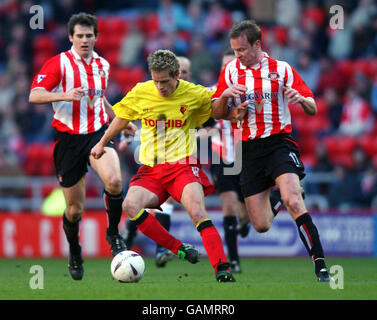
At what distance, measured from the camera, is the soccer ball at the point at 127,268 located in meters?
7.20

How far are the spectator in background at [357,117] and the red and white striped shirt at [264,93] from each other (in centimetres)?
698

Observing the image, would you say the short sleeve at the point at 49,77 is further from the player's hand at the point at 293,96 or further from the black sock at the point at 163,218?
the player's hand at the point at 293,96

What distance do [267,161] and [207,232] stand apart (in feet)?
3.39

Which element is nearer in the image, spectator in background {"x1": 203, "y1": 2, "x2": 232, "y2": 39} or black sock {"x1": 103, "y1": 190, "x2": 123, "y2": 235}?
black sock {"x1": 103, "y1": 190, "x2": 123, "y2": 235}

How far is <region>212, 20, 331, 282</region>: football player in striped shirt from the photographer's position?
7.27 meters

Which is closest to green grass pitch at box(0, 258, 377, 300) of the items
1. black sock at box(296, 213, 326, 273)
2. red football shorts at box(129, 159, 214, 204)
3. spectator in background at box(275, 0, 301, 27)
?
black sock at box(296, 213, 326, 273)

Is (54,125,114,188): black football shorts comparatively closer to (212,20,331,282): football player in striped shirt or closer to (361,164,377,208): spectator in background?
(212,20,331,282): football player in striped shirt

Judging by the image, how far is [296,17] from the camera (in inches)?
653

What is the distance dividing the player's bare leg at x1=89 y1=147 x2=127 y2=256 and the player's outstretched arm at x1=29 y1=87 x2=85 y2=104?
0.78 metres

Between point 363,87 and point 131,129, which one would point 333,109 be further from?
point 131,129

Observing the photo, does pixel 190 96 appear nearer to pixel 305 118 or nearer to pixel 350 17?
pixel 305 118

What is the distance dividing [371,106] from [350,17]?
2402 millimetres

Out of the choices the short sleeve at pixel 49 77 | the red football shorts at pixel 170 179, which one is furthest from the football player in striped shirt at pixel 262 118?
the short sleeve at pixel 49 77
